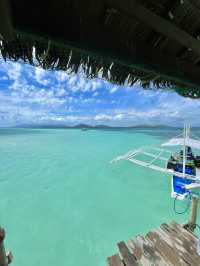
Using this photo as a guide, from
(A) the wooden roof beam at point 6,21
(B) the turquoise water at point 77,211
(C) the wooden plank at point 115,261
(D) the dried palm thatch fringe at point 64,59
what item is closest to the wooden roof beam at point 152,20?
(D) the dried palm thatch fringe at point 64,59

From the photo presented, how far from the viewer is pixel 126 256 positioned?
8.82 ft

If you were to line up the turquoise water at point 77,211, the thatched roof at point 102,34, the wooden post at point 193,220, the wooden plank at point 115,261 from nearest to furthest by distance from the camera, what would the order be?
the thatched roof at point 102,34 < the wooden plank at point 115,261 < the wooden post at point 193,220 < the turquoise water at point 77,211

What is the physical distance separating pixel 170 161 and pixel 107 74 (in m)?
6.74

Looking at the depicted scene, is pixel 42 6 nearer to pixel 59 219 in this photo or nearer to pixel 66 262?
pixel 66 262

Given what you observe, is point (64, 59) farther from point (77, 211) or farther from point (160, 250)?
point (77, 211)

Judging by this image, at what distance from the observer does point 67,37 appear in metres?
0.62

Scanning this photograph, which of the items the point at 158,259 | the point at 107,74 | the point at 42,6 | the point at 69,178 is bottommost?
the point at 69,178

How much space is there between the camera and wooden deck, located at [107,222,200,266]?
2503 millimetres

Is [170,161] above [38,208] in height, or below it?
above

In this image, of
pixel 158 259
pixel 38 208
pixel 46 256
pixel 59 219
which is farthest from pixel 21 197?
pixel 158 259

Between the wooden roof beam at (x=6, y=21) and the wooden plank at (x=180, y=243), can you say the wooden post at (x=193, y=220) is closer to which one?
the wooden plank at (x=180, y=243)

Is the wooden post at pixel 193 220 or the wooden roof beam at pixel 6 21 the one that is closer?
the wooden roof beam at pixel 6 21

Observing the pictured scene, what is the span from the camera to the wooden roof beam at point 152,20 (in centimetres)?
60

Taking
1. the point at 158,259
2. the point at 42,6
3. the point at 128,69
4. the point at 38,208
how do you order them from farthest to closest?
the point at 38,208, the point at 158,259, the point at 128,69, the point at 42,6
